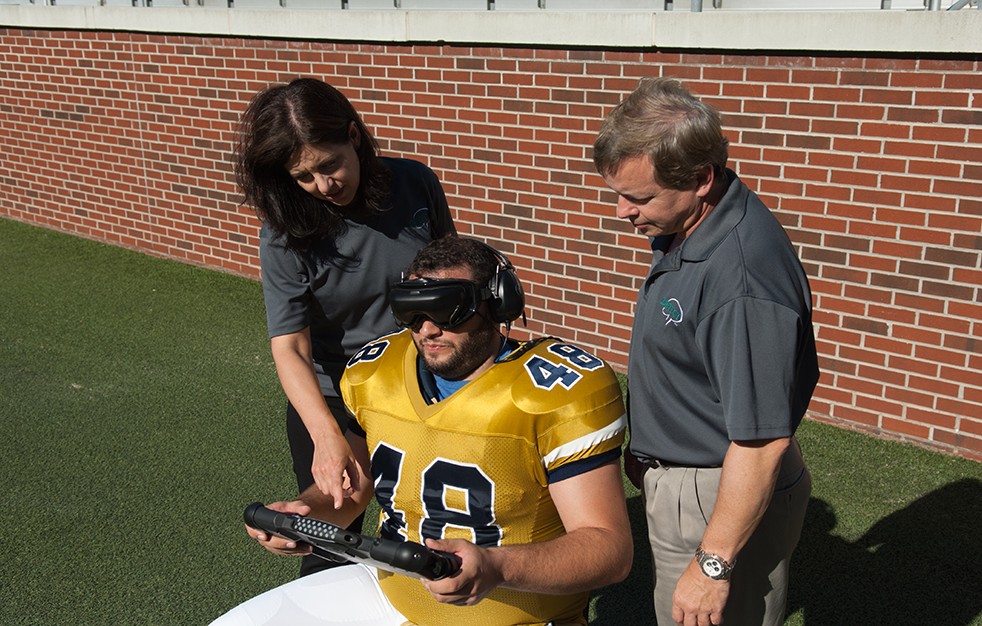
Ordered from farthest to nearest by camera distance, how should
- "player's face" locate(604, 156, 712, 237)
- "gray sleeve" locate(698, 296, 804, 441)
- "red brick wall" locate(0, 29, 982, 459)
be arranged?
"red brick wall" locate(0, 29, 982, 459)
"player's face" locate(604, 156, 712, 237)
"gray sleeve" locate(698, 296, 804, 441)

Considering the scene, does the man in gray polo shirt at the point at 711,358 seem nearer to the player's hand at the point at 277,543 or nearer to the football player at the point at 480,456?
the football player at the point at 480,456

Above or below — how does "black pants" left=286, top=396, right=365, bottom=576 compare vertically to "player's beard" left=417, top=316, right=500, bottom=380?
below

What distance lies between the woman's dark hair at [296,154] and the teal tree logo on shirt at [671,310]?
1.29 m

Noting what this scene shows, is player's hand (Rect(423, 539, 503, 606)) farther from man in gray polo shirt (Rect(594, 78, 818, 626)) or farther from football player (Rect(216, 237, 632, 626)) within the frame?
man in gray polo shirt (Rect(594, 78, 818, 626))

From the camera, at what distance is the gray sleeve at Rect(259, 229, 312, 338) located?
351 centimetres

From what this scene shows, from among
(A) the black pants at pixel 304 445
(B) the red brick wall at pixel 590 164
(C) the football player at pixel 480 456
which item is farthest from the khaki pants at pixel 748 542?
(B) the red brick wall at pixel 590 164

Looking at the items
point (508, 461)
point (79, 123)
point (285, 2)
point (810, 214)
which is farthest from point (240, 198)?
point (508, 461)

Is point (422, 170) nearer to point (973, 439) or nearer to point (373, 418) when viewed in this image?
point (373, 418)

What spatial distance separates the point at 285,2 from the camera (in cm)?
838

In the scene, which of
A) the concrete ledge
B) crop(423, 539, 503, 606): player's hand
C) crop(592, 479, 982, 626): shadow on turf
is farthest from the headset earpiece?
the concrete ledge

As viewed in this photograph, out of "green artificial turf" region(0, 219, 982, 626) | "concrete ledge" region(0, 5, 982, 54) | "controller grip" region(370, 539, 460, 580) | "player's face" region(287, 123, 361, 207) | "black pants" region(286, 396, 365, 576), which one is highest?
"concrete ledge" region(0, 5, 982, 54)

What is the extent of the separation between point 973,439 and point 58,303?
6729 mm

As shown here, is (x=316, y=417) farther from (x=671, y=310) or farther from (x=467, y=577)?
(x=671, y=310)

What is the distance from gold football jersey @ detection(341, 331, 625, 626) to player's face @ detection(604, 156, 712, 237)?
1.40 feet
